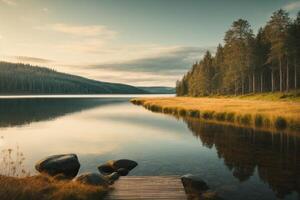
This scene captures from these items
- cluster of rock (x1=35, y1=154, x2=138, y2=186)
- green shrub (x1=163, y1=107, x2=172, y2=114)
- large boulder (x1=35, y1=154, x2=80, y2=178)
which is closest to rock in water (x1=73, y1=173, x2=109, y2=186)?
cluster of rock (x1=35, y1=154, x2=138, y2=186)

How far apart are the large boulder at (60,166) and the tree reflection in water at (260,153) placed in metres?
9.18

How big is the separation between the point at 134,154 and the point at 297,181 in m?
11.7

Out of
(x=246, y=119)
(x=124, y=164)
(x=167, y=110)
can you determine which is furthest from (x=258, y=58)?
(x=124, y=164)

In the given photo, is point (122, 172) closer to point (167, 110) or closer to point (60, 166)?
point (60, 166)

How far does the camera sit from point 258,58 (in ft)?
295

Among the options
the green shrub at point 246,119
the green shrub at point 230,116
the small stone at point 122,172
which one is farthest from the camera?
the green shrub at point 230,116

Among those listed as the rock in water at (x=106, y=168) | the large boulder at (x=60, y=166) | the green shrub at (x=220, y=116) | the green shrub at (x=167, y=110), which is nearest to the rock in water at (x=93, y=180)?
the large boulder at (x=60, y=166)

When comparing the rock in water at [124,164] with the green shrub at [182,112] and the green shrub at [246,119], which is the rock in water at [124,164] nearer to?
the green shrub at [246,119]

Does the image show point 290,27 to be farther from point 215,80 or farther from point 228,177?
point 228,177

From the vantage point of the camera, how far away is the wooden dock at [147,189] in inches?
469

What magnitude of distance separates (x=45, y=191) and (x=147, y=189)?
394 centimetres

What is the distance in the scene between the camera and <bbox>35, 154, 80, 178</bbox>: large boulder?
57.2 ft

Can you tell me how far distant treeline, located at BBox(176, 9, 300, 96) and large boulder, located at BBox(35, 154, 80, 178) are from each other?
64.5 metres

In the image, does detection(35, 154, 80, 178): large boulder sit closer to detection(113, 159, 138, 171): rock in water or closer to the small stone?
detection(113, 159, 138, 171): rock in water
